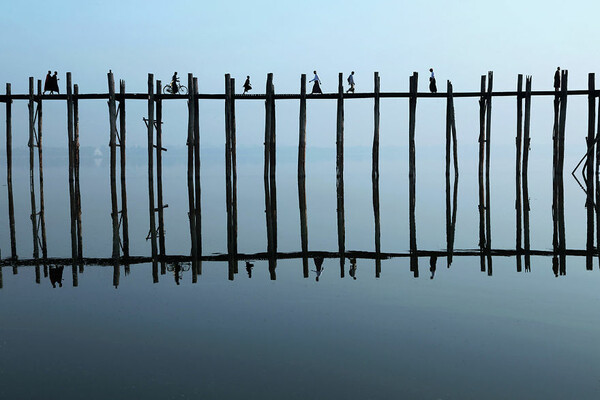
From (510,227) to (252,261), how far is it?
11.4 meters

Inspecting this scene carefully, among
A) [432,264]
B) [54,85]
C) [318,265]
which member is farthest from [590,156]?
[54,85]

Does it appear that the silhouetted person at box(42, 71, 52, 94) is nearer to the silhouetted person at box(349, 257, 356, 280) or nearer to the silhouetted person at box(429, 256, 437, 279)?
the silhouetted person at box(349, 257, 356, 280)

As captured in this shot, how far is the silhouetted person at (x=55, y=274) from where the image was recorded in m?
15.3

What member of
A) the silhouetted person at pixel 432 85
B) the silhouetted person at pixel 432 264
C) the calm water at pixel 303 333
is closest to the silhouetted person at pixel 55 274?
the calm water at pixel 303 333

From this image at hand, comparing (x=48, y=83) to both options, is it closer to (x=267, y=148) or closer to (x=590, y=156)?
(x=267, y=148)

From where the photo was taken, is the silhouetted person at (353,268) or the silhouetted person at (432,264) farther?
the silhouetted person at (432,264)

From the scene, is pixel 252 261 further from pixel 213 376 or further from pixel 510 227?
pixel 510 227

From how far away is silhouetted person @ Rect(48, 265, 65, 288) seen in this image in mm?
15345

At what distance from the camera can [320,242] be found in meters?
21.9

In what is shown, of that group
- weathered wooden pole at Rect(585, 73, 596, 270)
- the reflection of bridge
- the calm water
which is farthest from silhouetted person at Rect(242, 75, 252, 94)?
weathered wooden pole at Rect(585, 73, 596, 270)

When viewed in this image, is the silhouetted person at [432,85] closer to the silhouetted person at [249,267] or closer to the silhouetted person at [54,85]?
the silhouetted person at [249,267]

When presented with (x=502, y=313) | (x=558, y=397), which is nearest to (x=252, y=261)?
(x=502, y=313)

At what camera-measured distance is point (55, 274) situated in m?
16.0

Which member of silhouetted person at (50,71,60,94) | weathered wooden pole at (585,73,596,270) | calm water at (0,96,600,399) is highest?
silhouetted person at (50,71,60,94)
